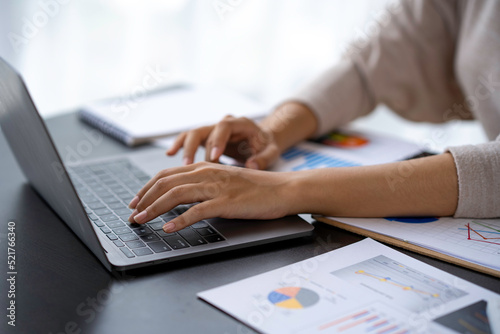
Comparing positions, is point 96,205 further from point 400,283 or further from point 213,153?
point 400,283

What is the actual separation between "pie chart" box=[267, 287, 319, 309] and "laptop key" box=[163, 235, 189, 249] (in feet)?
0.48

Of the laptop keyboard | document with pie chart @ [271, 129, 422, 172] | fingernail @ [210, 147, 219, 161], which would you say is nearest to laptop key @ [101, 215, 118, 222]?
the laptop keyboard

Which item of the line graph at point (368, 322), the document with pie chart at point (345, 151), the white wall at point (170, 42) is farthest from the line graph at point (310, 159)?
the white wall at point (170, 42)

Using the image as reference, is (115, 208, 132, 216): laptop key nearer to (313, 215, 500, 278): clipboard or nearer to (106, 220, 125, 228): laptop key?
(106, 220, 125, 228): laptop key

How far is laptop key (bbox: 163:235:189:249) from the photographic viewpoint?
2.36 feet

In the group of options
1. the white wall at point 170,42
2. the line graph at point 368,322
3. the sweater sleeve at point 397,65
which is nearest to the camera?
the line graph at point 368,322

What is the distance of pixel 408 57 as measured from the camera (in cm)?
130

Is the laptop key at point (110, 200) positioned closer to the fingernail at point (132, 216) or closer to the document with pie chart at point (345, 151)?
the fingernail at point (132, 216)

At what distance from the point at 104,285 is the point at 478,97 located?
87 centimetres

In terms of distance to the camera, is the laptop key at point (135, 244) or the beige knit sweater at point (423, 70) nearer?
the laptop key at point (135, 244)

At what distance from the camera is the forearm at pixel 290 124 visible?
1122 millimetres

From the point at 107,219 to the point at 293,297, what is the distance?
1.01 feet

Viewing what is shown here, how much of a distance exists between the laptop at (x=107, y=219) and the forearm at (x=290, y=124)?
1.04ft

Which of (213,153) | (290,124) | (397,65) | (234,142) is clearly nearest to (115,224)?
(213,153)
